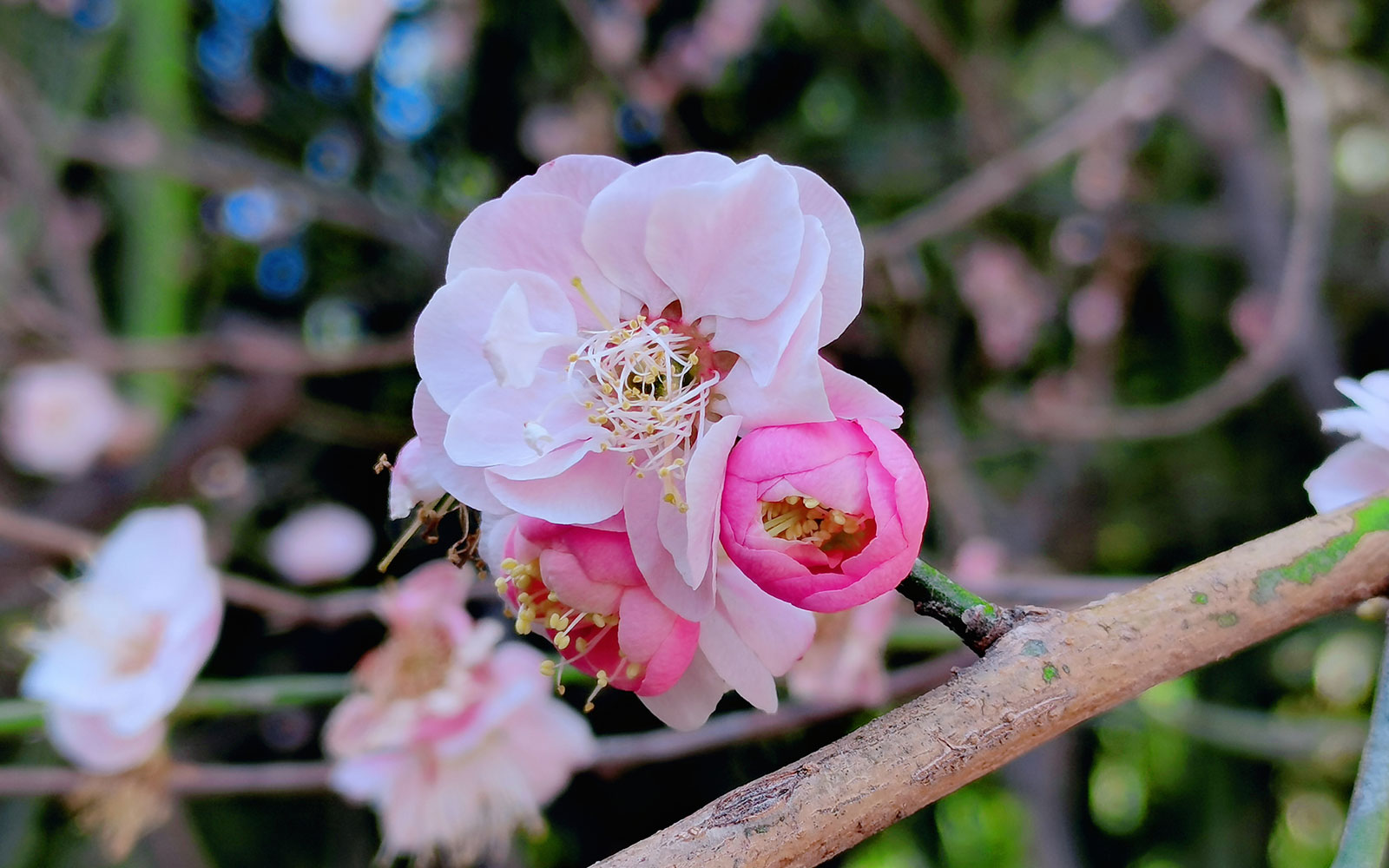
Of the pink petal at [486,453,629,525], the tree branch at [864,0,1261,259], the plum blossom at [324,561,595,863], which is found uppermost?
Result: the pink petal at [486,453,629,525]

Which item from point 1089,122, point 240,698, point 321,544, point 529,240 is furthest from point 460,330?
point 321,544

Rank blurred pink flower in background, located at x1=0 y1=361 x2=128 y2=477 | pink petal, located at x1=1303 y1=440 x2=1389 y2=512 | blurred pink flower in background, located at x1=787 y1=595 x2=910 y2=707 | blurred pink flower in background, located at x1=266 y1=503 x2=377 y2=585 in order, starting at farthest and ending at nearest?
blurred pink flower in background, located at x1=0 y1=361 x2=128 y2=477, blurred pink flower in background, located at x1=266 y1=503 x2=377 y2=585, blurred pink flower in background, located at x1=787 y1=595 x2=910 y2=707, pink petal, located at x1=1303 y1=440 x2=1389 y2=512

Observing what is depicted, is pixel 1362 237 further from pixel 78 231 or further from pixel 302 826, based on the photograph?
pixel 78 231

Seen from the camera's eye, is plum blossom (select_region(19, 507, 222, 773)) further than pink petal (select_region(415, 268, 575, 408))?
Yes

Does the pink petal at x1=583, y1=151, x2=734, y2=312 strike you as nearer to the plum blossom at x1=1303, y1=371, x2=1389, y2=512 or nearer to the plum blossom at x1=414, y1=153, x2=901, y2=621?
the plum blossom at x1=414, y1=153, x2=901, y2=621

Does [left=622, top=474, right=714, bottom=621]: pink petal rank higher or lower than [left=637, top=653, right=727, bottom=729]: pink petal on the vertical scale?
higher

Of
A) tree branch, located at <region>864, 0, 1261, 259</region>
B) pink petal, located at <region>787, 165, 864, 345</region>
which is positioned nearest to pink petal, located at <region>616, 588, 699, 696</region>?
pink petal, located at <region>787, 165, 864, 345</region>

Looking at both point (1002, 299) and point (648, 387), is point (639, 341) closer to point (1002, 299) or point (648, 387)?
point (648, 387)

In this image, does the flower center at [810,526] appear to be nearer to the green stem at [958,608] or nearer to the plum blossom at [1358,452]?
the green stem at [958,608]
